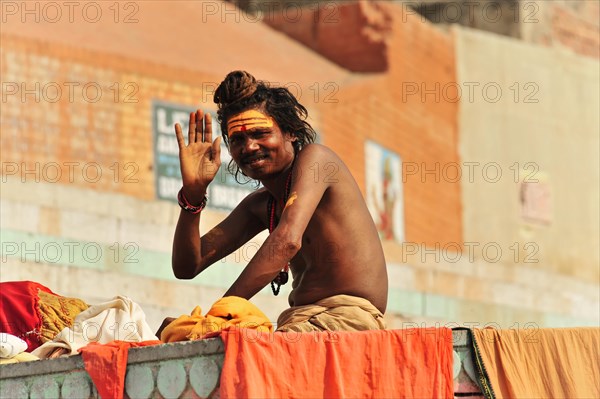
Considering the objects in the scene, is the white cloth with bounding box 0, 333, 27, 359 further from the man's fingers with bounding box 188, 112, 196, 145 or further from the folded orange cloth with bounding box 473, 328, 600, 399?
the folded orange cloth with bounding box 473, 328, 600, 399

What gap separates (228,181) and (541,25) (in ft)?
34.2

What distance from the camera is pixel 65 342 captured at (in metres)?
5.79

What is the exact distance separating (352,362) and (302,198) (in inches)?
30.0

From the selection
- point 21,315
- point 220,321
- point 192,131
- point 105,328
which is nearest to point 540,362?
point 220,321

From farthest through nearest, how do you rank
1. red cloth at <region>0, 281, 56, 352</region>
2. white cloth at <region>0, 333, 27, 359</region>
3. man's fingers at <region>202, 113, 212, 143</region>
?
red cloth at <region>0, 281, 56, 352</region>, man's fingers at <region>202, 113, 212, 143</region>, white cloth at <region>0, 333, 27, 359</region>

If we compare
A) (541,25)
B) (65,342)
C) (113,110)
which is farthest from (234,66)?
(65,342)

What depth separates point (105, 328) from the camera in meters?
5.97

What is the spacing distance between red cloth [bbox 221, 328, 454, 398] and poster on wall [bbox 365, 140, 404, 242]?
12865 mm

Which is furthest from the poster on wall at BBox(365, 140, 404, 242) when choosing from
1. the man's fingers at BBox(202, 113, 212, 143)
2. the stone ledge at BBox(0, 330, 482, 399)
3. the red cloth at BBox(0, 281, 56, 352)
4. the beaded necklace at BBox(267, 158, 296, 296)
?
the stone ledge at BBox(0, 330, 482, 399)

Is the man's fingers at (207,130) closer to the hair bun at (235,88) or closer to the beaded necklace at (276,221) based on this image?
the hair bun at (235,88)

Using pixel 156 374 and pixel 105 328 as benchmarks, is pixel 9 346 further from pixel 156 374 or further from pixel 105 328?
pixel 156 374

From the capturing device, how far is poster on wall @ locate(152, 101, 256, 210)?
1532 centimetres

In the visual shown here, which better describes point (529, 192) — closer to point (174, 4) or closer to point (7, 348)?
point (174, 4)

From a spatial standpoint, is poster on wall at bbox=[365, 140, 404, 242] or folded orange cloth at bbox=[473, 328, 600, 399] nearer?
folded orange cloth at bbox=[473, 328, 600, 399]
